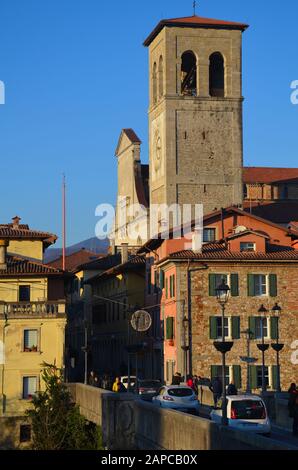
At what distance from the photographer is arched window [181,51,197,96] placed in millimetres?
106062

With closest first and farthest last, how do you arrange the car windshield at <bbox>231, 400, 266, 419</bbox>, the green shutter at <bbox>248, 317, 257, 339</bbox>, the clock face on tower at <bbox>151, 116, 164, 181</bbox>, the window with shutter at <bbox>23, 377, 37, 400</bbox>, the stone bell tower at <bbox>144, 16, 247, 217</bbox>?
the car windshield at <bbox>231, 400, 266, 419</bbox> → the window with shutter at <bbox>23, 377, 37, 400</bbox> → the green shutter at <bbox>248, 317, 257, 339</bbox> → the stone bell tower at <bbox>144, 16, 247, 217</bbox> → the clock face on tower at <bbox>151, 116, 164, 181</bbox>

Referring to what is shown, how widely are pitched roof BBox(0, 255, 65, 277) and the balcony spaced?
361cm

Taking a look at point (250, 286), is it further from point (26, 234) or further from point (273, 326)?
point (26, 234)

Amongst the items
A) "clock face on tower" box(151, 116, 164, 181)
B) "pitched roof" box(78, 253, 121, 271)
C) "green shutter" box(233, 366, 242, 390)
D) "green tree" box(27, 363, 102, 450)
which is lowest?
"green tree" box(27, 363, 102, 450)

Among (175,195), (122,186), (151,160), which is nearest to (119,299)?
(175,195)

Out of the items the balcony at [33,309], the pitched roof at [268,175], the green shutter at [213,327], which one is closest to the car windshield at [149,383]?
the balcony at [33,309]

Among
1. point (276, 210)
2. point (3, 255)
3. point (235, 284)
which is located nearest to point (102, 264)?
point (276, 210)

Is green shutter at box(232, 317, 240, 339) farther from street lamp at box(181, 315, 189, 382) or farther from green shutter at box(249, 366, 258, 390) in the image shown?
street lamp at box(181, 315, 189, 382)

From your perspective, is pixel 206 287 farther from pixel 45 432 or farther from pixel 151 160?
pixel 151 160

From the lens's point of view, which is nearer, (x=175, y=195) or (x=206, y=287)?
(x=206, y=287)

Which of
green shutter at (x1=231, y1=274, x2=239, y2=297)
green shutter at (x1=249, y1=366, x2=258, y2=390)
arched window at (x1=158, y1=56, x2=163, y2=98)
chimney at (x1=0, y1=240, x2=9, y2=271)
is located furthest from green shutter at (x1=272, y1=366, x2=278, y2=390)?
arched window at (x1=158, y1=56, x2=163, y2=98)

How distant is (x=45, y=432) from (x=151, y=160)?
198 feet

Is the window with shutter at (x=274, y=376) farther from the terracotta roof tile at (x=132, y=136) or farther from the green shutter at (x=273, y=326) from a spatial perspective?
the terracotta roof tile at (x=132, y=136)

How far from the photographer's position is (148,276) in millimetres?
82000
